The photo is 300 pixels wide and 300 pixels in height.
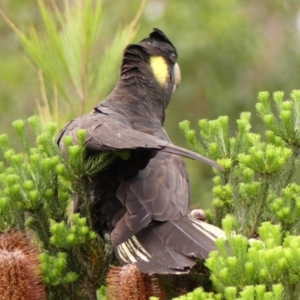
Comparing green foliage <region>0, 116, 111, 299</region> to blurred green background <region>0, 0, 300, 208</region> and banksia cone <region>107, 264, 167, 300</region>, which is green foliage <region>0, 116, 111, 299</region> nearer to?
Result: banksia cone <region>107, 264, 167, 300</region>

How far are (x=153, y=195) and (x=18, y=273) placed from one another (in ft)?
2.56

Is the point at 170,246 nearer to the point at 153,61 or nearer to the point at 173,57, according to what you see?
the point at 153,61

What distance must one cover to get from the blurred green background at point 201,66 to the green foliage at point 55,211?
242 inches

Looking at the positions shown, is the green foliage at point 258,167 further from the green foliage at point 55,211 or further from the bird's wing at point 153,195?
the green foliage at point 55,211

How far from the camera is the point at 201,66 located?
31.7 ft

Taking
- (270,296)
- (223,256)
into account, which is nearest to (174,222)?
(223,256)

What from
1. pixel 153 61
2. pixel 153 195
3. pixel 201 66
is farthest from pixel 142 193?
pixel 201 66

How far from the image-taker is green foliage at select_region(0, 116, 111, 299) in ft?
8.21

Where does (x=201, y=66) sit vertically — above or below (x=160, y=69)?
above

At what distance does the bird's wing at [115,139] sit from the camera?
2.37 meters

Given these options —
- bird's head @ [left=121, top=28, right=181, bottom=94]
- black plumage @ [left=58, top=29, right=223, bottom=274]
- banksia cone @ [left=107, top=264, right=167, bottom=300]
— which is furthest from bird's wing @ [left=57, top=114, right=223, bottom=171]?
bird's head @ [left=121, top=28, right=181, bottom=94]

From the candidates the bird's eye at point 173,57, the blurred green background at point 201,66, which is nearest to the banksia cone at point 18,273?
the bird's eye at point 173,57

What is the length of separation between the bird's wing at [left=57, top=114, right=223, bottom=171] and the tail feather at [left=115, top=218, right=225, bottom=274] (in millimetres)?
312

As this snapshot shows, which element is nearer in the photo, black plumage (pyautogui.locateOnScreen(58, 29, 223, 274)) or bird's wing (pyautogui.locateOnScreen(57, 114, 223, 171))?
bird's wing (pyautogui.locateOnScreen(57, 114, 223, 171))
